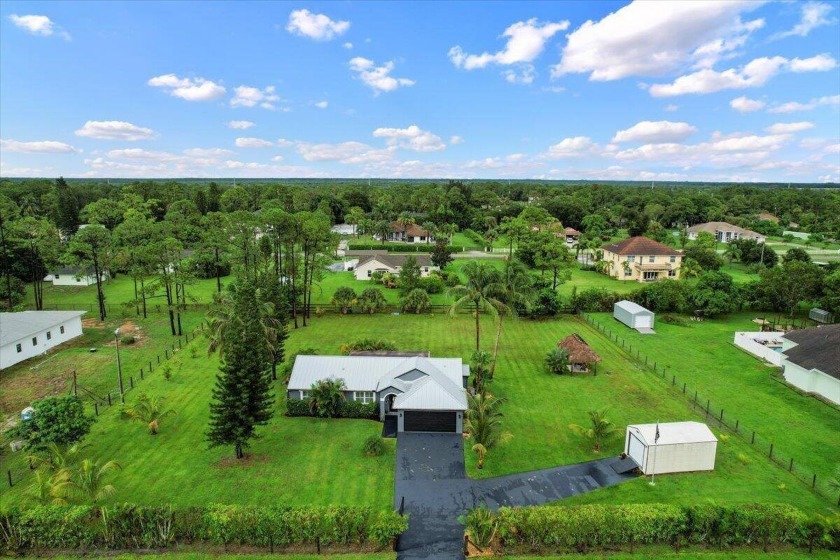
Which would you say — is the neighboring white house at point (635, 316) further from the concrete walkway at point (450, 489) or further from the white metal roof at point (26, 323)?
the white metal roof at point (26, 323)

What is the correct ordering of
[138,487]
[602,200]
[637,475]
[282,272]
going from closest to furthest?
[138,487]
[637,475]
[282,272]
[602,200]

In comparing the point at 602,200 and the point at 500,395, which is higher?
the point at 602,200

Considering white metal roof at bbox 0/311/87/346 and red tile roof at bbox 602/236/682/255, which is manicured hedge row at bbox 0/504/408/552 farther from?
red tile roof at bbox 602/236/682/255

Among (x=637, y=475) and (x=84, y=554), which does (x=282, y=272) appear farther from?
(x=637, y=475)

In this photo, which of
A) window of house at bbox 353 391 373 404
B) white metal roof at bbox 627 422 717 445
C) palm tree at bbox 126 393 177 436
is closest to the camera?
white metal roof at bbox 627 422 717 445

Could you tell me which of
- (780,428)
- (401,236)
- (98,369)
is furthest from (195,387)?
(401,236)

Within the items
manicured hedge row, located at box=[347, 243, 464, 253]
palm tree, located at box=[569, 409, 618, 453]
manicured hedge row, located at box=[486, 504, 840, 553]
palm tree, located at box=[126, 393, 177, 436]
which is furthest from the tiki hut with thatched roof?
manicured hedge row, located at box=[347, 243, 464, 253]

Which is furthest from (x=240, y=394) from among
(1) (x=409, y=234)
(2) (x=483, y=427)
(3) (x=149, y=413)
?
(1) (x=409, y=234)
